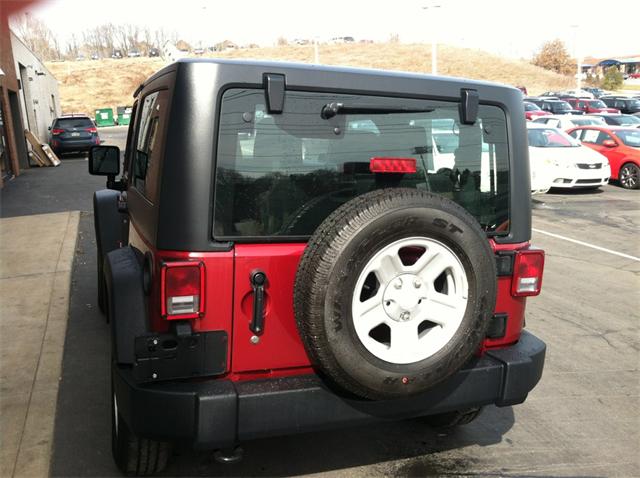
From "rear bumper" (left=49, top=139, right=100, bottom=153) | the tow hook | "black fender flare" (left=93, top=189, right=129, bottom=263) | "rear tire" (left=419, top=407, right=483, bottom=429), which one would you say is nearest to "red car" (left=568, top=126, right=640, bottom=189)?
"rear tire" (left=419, top=407, right=483, bottom=429)

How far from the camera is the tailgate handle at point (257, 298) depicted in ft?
9.17

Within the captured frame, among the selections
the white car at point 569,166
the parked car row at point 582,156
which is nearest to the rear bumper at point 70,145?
the parked car row at point 582,156

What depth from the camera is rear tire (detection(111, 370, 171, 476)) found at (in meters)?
3.17

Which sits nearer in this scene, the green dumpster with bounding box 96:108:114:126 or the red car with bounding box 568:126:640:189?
the red car with bounding box 568:126:640:189

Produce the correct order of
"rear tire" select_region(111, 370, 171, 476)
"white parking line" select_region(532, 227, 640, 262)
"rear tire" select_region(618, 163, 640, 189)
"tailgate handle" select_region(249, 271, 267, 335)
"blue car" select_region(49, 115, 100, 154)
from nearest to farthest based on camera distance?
"tailgate handle" select_region(249, 271, 267, 335), "rear tire" select_region(111, 370, 171, 476), "white parking line" select_region(532, 227, 640, 262), "rear tire" select_region(618, 163, 640, 189), "blue car" select_region(49, 115, 100, 154)

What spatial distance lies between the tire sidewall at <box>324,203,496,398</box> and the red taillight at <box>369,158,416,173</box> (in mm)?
345

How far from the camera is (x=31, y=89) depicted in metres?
25.8

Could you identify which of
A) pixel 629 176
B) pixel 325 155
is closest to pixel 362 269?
pixel 325 155

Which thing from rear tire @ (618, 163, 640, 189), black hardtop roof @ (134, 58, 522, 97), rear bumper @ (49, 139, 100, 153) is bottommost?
rear bumper @ (49, 139, 100, 153)

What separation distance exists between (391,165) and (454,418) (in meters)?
1.68

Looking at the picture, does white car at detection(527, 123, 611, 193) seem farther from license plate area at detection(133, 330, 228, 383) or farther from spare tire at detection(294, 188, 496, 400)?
license plate area at detection(133, 330, 228, 383)

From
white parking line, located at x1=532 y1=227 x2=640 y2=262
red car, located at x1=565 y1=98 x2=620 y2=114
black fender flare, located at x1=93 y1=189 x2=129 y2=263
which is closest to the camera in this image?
black fender flare, located at x1=93 y1=189 x2=129 y2=263

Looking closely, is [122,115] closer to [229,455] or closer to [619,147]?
[619,147]

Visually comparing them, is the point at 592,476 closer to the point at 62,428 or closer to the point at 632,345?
the point at 632,345
